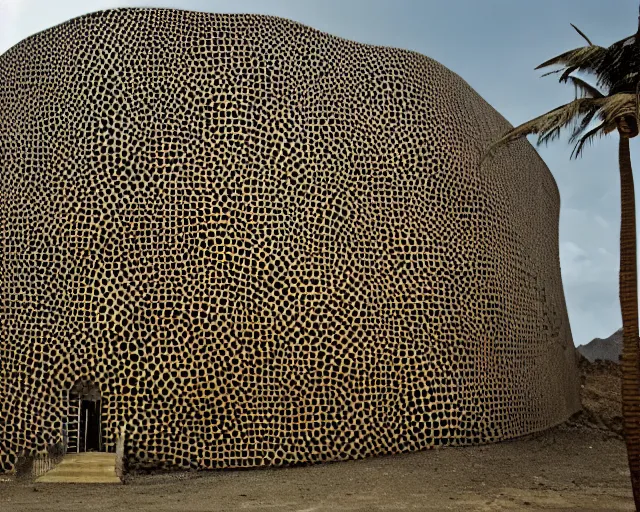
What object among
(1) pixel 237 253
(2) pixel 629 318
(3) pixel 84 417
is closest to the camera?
(2) pixel 629 318

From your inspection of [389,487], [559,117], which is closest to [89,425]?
[389,487]

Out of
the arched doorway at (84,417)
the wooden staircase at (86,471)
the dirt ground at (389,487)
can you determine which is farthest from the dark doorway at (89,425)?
the dirt ground at (389,487)

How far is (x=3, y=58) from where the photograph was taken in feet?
29.7

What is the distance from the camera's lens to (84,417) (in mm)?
7699

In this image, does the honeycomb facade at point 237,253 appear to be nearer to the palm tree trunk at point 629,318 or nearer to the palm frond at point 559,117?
the palm frond at point 559,117

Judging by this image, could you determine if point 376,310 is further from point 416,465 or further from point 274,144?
point 274,144

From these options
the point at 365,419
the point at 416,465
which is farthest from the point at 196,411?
the point at 416,465

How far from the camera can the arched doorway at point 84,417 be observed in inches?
298

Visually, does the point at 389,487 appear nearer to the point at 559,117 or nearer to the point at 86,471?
the point at 86,471

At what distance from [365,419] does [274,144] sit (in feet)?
11.5

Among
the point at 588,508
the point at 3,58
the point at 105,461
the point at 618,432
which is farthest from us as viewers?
the point at 618,432

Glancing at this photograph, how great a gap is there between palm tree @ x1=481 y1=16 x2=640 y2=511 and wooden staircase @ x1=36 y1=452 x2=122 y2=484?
5.12 meters

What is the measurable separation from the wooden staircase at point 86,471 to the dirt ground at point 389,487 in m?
0.15

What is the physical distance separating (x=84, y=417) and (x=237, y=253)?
2.56 meters
